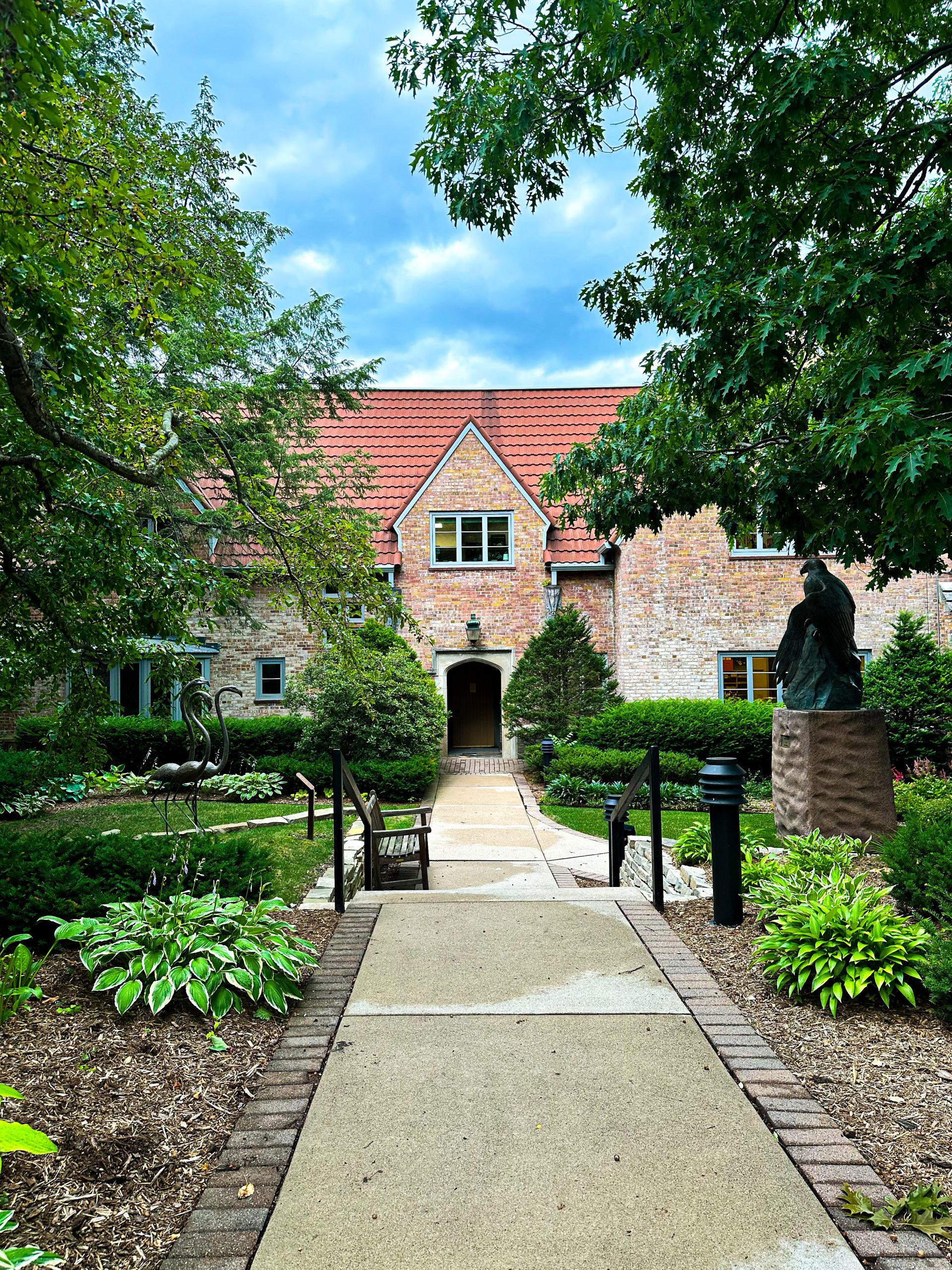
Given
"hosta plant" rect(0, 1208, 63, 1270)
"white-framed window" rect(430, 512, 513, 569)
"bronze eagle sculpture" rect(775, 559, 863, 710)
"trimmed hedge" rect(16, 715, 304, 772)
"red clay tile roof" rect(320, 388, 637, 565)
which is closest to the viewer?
"hosta plant" rect(0, 1208, 63, 1270)

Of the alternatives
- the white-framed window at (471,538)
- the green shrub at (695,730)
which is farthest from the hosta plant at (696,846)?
the white-framed window at (471,538)

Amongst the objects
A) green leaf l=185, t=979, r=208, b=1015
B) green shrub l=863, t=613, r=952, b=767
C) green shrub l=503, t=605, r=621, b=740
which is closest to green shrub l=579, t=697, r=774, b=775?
green shrub l=503, t=605, r=621, b=740

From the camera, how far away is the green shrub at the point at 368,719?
1421 centimetres

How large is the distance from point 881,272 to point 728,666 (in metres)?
13.6

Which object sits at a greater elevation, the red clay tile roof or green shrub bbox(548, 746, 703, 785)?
the red clay tile roof

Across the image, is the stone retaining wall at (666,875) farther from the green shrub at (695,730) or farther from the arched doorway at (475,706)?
the arched doorway at (475,706)

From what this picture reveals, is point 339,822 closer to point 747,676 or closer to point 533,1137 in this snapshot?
point 533,1137

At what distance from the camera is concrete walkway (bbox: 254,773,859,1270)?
7.79 ft

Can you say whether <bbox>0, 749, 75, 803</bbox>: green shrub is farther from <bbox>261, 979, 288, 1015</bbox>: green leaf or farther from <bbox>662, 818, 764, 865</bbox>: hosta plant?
<bbox>662, 818, 764, 865</bbox>: hosta plant

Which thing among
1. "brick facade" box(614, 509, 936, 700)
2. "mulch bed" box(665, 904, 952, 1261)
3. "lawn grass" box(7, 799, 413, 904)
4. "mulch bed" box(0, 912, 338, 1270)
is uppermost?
"brick facade" box(614, 509, 936, 700)

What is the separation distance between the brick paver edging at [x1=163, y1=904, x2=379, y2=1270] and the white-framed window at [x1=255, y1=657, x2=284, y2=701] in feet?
49.3

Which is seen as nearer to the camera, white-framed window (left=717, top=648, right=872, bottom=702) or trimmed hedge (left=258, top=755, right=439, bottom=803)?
trimmed hedge (left=258, top=755, right=439, bottom=803)

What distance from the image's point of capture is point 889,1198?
2562 mm

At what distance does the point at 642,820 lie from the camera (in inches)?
441
